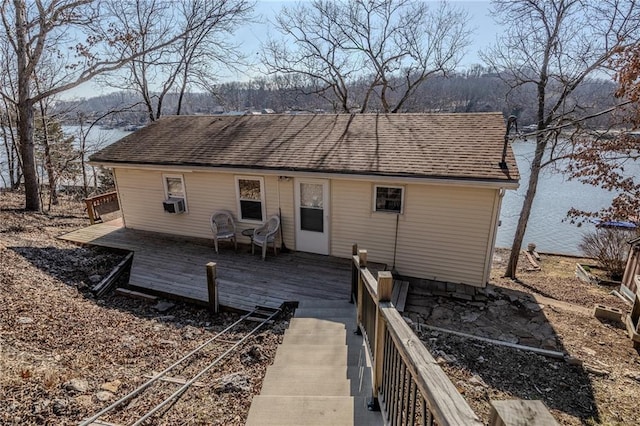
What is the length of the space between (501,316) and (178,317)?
6.03 m

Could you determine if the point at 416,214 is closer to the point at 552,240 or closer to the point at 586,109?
the point at 586,109

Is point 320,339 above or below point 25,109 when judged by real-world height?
below

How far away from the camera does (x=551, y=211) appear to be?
20.8m

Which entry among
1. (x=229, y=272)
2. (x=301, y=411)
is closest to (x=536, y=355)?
(x=301, y=411)

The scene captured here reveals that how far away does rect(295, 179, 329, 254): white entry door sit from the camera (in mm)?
7801

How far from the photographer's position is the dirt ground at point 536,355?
4.36m

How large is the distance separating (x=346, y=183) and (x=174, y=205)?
4.48m

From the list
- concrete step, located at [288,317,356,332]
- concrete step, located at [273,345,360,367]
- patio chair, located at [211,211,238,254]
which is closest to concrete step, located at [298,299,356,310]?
concrete step, located at [288,317,356,332]

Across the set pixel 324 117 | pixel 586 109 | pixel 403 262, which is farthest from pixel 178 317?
pixel 586 109

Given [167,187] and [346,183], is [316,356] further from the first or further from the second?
[167,187]

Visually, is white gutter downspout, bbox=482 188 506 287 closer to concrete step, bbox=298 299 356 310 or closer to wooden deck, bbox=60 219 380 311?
A: wooden deck, bbox=60 219 380 311

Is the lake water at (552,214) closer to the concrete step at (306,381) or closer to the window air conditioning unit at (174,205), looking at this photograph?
the window air conditioning unit at (174,205)

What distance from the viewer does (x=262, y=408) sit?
3.00 metres

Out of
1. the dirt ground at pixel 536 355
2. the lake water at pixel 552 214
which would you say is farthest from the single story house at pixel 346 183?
the lake water at pixel 552 214
